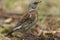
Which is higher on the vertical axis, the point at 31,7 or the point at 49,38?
the point at 31,7

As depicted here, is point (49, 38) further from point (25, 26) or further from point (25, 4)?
point (25, 4)

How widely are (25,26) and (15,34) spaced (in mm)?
389

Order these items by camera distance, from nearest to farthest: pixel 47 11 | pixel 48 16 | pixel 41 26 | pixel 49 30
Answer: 1. pixel 49 30
2. pixel 41 26
3. pixel 48 16
4. pixel 47 11

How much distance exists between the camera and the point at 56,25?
8.13 m

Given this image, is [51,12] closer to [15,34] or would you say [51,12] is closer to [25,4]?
[25,4]

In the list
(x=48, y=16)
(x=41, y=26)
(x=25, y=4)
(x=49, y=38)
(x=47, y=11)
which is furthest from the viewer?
(x=25, y=4)

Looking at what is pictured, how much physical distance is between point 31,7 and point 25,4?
4437 millimetres

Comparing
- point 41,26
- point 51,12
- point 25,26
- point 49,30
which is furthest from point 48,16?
point 25,26

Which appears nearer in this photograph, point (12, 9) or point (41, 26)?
point (41, 26)

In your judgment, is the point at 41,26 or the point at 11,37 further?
the point at 41,26

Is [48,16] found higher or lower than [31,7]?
lower

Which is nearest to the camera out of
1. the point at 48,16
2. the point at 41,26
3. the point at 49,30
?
the point at 49,30

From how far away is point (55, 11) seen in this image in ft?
34.1

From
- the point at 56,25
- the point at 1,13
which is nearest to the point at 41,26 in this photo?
the point at 56,25
